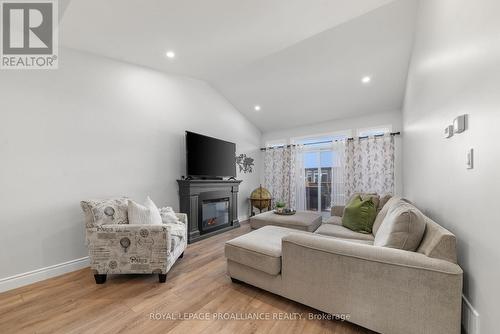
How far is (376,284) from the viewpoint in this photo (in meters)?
1.30

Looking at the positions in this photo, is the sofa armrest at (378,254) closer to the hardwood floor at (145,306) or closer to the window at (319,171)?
the hardwood floor at (145,306)

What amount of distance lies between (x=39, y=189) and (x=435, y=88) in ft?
13.4

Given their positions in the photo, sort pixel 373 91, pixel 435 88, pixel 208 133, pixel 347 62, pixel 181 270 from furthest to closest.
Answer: pixel 208 133 → pixel 373 91 → pixel 347 62 → pixel 181 270 → pixel 435 88

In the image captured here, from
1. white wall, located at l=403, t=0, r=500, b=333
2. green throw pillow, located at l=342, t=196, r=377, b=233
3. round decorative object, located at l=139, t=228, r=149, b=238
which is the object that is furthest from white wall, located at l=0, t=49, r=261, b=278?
white wall, located at l=403, t=0, r=500, b=333

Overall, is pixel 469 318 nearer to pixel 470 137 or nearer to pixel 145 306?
pixel 470 137

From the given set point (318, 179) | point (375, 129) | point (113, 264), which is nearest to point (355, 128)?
point (375, 129)

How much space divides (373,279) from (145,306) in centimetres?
184

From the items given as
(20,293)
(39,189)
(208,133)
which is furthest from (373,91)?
(20,293)

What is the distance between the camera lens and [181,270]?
2342mm

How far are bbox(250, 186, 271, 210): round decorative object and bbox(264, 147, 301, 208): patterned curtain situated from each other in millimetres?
428

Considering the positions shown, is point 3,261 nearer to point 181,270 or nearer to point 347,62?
point 181,270

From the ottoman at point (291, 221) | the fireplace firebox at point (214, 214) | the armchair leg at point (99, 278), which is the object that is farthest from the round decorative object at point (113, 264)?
the ottoman at point (291, 221)

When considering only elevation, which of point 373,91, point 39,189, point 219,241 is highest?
point 373,91

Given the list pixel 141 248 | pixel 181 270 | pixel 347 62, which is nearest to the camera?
pixel 141 248
